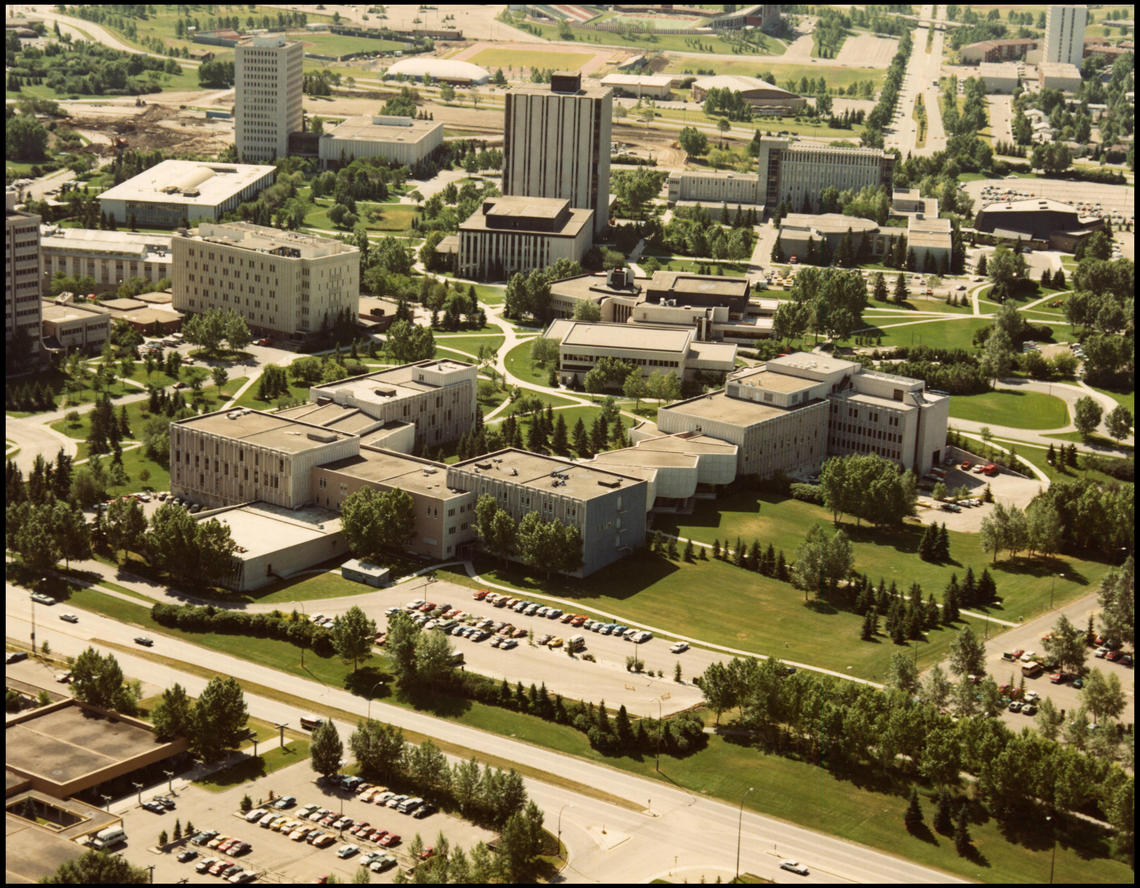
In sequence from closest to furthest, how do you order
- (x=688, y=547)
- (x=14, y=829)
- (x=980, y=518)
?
(x=14, y=829) → (x=688, y=547) → (x=980, y=518)

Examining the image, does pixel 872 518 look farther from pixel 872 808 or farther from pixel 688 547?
pixel 872 808

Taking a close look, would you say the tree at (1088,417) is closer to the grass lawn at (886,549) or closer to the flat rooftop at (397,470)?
the grass lawn at (886,549)

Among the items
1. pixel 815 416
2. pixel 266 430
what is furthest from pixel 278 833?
pixel 815 416

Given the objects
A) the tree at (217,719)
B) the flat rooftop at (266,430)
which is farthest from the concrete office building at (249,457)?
the tree at (217,719)

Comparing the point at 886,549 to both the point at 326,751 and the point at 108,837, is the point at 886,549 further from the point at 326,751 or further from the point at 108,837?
the point at 108,837

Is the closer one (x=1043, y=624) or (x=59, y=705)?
(x=59, y=705)

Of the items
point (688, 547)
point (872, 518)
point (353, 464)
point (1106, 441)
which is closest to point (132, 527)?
point (353, 464)
